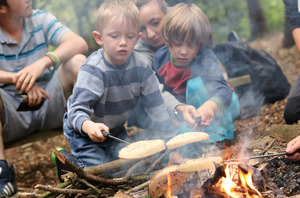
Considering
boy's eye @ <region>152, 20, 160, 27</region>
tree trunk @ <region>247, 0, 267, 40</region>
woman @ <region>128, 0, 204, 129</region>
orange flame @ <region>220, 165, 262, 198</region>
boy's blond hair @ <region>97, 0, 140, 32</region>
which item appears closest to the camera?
orange flame @ <region>220, 165, 262, 198</region>

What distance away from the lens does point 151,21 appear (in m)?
3.07

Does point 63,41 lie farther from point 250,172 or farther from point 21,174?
point 250,172

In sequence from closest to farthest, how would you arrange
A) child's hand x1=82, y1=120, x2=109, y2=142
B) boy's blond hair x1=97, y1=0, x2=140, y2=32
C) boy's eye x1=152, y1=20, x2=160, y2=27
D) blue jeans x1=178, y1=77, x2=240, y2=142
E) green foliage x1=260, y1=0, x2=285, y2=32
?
child's hand x1=82, y1=120, x2=109, y2=142, boy's blond hair x1=97, y1=0, x2=140, y2=32, blue jeans x1=178, y1=77, x2=240, y2=142, boy's eye x1=152, y1=20, x2=160, y2=27, green foliage x1=260, y1=0, x2=285, y2=32

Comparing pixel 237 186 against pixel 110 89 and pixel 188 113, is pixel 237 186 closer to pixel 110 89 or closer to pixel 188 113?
pixel 188 113

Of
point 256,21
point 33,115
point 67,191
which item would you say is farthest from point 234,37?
point 256,21

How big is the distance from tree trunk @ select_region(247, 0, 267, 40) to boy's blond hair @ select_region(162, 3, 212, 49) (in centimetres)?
601

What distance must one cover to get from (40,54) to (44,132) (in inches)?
29.8

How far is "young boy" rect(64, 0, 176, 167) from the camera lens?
2525 millimetres

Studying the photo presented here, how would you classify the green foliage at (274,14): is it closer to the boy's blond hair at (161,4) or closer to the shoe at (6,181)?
the boy's blond hair at (161,4)

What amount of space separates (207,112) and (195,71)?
0.45 m

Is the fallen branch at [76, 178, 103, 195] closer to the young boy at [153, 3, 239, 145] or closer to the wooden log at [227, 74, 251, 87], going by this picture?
the young boy at [153, 3, 239, 145]

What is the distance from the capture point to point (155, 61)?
126 inches

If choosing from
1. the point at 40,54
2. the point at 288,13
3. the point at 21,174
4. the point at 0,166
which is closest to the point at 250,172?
the point at 288,13

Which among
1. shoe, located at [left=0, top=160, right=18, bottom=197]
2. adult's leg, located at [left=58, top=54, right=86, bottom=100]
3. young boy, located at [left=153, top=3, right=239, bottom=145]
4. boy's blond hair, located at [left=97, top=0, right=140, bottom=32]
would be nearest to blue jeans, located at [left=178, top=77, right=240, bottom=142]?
young boy, located at [left=153, top=3, right=239, bottom=145]
